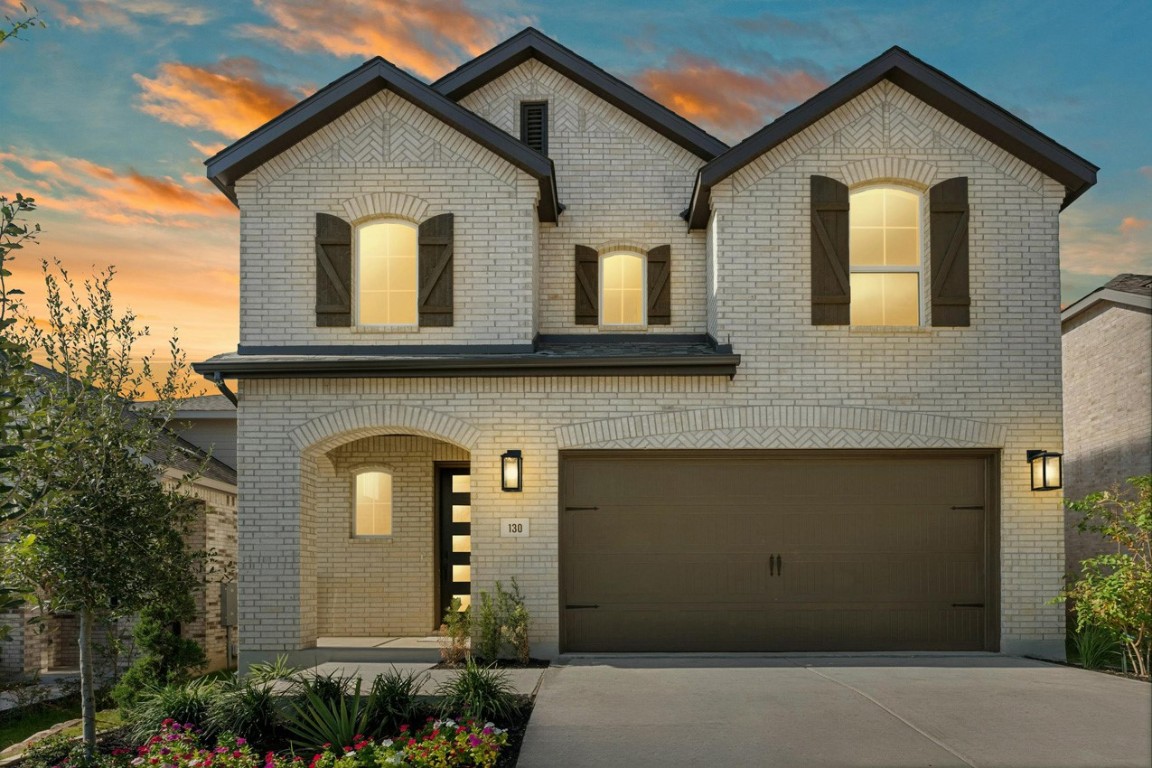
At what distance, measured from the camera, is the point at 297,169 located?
13.4 m

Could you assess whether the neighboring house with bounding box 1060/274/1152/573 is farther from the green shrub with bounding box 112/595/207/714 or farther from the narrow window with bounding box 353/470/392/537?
the green shrub with bounding box 112/595/207/714

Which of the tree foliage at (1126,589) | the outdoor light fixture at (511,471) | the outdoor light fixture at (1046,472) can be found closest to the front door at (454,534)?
the outdoor light fixture at (511,471)

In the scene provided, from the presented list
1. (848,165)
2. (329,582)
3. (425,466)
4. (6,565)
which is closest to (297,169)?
(425,466)

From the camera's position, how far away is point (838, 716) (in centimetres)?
912

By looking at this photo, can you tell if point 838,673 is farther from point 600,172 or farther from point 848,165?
point 600,172

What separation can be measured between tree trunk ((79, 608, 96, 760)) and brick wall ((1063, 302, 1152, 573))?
13913 millimetres

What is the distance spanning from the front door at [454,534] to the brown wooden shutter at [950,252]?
7064 millimetres

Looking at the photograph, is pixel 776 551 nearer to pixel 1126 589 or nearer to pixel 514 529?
pixel 514 529

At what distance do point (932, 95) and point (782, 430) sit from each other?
4588 mm

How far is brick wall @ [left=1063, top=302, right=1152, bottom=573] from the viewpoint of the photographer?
53.2ft

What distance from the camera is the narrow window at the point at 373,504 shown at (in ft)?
50.9

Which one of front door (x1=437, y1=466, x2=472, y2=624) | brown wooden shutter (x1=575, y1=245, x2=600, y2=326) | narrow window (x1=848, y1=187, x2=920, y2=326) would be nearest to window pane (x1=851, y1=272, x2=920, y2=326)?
narrow window (x1=848, y1=187, x2=920, y2=326)

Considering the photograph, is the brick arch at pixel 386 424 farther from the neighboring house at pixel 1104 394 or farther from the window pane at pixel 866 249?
the neighboring house at pixel 1104 394

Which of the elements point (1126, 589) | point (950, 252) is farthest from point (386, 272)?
point (1126, 589)
